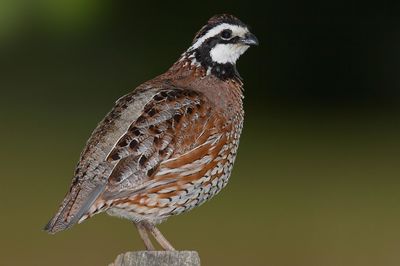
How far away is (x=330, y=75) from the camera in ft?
47.7

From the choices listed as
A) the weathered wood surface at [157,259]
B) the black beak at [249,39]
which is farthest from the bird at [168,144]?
the weathered wood surface at [157,259]

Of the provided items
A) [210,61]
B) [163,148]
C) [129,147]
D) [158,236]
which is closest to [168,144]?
[163,148]

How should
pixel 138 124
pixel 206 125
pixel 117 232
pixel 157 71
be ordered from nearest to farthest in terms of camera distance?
pixel 138 124
pixel 206 125
pixel 117 232
pixel 157 71

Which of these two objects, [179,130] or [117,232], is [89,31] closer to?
[117,232]

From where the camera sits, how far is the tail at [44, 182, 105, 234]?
3820mm

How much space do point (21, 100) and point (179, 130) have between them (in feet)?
37.6

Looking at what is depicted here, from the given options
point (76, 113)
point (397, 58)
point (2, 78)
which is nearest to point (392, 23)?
point (397, 58)

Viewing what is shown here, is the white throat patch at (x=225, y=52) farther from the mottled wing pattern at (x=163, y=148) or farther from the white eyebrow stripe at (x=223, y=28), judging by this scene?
the mottled wing pattern at (x=163, y=148)

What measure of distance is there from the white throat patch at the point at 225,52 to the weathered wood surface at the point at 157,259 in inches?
56.4

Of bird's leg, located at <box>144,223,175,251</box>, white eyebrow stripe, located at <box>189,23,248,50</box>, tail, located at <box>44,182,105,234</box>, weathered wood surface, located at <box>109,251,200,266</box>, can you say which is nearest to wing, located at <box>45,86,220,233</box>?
tail, located at <box>44,182,105,234</box>

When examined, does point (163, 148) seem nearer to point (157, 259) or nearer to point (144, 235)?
point (144, 235)

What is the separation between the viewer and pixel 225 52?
4602 mm

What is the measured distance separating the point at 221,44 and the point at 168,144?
0.64 meters

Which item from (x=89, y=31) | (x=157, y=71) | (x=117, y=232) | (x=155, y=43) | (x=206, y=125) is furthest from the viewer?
(x=89, y=31)
